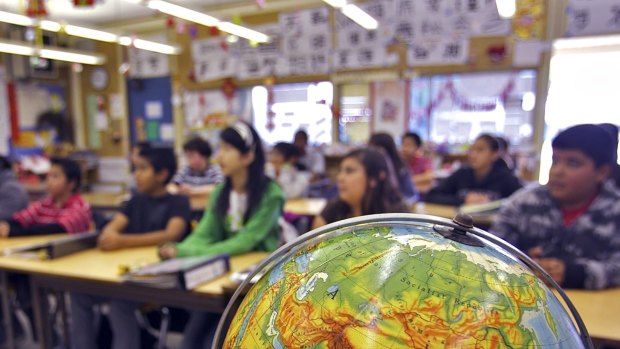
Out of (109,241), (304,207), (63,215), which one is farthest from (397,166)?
(63,215)

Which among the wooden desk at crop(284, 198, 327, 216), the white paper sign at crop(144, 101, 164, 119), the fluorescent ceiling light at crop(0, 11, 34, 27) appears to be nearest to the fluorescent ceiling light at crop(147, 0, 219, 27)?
the fluorescent ceiling light at crop(0, 11, 34, 27)

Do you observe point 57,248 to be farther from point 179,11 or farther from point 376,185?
point 179,11

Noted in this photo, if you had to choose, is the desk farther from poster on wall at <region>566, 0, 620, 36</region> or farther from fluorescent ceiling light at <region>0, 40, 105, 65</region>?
fluorescent ceiling light at <region>0, 40, 105, 65</region>

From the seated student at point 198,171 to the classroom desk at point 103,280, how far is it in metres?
1.91

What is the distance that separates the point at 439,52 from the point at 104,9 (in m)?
5.65

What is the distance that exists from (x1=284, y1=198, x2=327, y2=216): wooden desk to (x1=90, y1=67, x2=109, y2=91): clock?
21.1ft

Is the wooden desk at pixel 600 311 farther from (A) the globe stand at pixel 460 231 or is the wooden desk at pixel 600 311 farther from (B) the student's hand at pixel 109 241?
(B) the student's hand at pixel 109 241

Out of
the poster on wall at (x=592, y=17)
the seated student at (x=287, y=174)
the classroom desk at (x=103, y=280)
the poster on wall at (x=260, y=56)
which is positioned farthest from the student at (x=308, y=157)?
the classroom desk at (x=103, y=280)

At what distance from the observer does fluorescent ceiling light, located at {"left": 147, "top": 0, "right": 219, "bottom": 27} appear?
4.03m

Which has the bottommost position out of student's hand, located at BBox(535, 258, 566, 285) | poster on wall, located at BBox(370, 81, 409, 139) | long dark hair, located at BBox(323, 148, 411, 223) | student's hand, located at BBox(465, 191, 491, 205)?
student's hand, located at BBox(465, 191, 491, 205)

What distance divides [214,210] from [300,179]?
1788 millimetres

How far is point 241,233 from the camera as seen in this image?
2078 millimetres

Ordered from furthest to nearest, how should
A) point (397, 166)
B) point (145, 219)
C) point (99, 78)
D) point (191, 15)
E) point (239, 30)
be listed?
point (99, 78) < point (239, 30) < point (191, 15) < point (397, 166) < point (145, 219)

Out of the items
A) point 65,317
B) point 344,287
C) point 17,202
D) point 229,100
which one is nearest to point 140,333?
point 65,317
